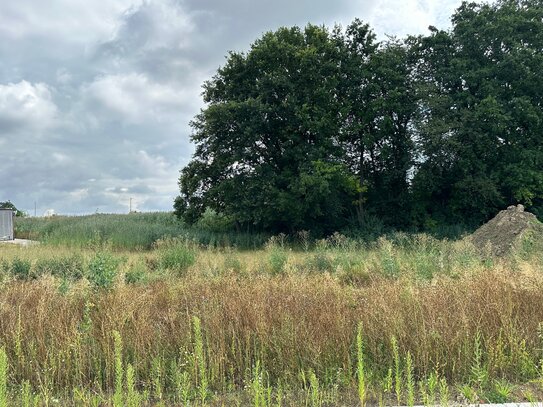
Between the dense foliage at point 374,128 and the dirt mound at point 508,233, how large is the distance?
839 centimetres

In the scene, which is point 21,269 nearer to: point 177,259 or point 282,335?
point 177,259

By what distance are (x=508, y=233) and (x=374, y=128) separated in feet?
49.8

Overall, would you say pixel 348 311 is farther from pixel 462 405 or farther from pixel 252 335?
A: pixel 462 405

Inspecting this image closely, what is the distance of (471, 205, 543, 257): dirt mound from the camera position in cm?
1343

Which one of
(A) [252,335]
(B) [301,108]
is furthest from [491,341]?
(B) [301,108]

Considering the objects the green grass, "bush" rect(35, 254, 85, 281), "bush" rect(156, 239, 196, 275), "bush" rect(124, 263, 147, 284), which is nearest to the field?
"bush" rect(124, 263, 147, 284)

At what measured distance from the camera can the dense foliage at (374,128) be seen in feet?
78.9

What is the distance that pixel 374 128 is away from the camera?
2841 centimetres

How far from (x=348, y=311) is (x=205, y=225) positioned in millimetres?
22754

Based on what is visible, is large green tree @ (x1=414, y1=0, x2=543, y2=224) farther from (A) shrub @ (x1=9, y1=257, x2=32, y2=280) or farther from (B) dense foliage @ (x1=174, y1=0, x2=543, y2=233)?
(A) shrub @ (x1=9, y1=257, x2=32, y2=280)

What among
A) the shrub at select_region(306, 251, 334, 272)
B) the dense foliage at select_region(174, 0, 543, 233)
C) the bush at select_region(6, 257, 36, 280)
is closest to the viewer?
the bush at select_region(6, 257, 36, 280)

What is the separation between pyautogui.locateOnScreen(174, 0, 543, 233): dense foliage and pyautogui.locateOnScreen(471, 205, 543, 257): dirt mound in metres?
8.39

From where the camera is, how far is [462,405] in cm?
351

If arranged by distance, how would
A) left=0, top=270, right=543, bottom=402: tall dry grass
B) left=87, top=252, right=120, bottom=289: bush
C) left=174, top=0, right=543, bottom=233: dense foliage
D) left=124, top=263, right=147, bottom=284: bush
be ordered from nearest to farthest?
left=0, top=270, right=543, bottom=402: tall dry grass
left=87, top=252, right=120, bottom=289: bush
left=124, top=263, right=147, bottom=284: bush
left=174, top=0, right=543, bottom=233: dense foliage
